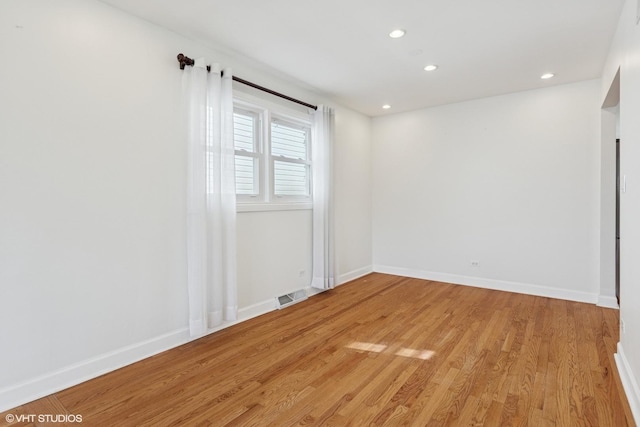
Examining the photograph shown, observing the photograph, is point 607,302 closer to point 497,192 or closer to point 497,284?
point 497,284

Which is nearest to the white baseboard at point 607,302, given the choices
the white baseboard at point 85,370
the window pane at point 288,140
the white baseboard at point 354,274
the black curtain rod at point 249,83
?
the white baseboard at point 354,274

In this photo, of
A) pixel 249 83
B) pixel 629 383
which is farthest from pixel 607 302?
pixel 249 83

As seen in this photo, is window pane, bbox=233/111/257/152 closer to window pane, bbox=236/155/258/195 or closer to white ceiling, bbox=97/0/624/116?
window pane, bbox=236/155/258/195

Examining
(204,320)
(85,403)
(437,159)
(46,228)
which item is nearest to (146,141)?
(46,228)

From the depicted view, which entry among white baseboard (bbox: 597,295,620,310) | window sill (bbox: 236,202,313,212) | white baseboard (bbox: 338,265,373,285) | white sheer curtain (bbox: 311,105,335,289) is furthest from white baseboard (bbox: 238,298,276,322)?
white baseboard (bbox: 597,295,620,310)

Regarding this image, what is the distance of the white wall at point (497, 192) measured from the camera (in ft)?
12.4

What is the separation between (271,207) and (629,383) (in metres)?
3.12

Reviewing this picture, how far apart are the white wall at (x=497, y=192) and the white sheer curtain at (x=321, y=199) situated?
1494 mm

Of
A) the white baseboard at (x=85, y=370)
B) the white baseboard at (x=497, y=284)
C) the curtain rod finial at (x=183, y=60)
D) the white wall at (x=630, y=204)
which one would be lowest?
the white baseboard at (x=85, y=370)

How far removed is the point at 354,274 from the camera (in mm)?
4992

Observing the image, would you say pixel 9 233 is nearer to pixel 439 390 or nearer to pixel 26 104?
pixel 26 104

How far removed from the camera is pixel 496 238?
434cm

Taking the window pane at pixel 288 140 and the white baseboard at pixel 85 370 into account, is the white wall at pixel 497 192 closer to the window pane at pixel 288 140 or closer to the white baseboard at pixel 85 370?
the window pane at pixel 288 140

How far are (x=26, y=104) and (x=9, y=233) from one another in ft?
2.56
